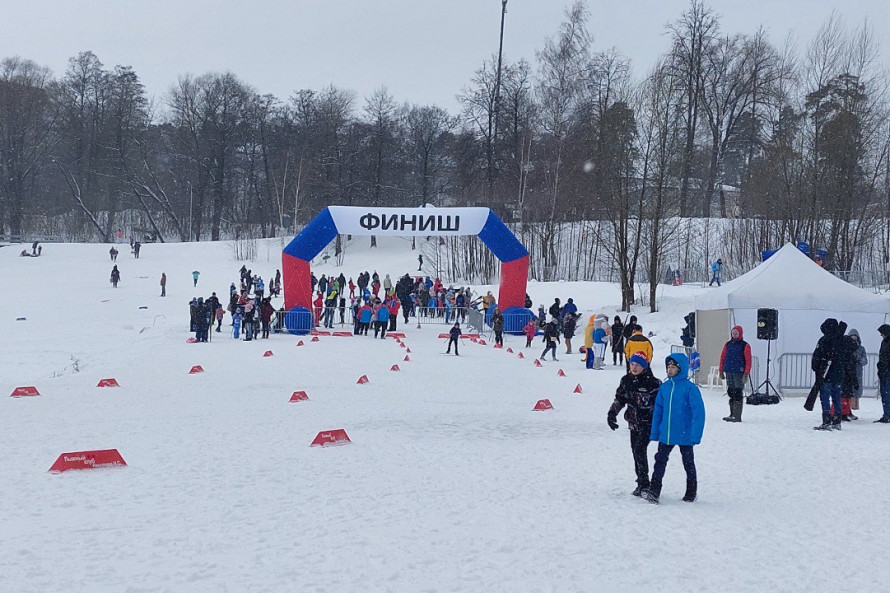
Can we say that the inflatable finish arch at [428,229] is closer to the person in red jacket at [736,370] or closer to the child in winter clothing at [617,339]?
the child in winter clothing at [617,339]

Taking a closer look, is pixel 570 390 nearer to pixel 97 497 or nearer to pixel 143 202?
pixel 97 497

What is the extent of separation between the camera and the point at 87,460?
9258 mm

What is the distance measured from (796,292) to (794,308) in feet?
1.16

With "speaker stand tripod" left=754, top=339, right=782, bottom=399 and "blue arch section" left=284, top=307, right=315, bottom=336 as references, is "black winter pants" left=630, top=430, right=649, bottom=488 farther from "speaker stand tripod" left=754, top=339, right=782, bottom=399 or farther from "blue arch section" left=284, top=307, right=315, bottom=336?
"blue arch section" left=284, top=307, right=315, bottom=336

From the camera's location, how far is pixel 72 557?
6105mm

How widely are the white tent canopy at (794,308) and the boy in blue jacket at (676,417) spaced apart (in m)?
10.8

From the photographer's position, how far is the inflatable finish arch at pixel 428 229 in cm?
3112

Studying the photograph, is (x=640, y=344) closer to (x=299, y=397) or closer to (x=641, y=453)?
(x=299, y=397)

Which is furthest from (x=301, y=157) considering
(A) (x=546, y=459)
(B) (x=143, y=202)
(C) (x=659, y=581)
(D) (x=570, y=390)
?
(C) (x=659, y=581)

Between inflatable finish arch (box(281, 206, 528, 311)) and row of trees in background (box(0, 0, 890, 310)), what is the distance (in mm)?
4198

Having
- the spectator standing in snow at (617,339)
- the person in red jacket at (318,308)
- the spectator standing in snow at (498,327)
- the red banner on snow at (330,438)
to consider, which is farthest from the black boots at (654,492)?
the person in red jacket at (318,308)

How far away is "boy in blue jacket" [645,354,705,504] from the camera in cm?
790

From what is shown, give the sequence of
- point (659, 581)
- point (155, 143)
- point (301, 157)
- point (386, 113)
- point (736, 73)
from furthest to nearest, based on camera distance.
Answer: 1. point (155, 143)
2. point (386, 113)
3. point (301, 157)
4. point (736, 73)
5. point (659, 581)

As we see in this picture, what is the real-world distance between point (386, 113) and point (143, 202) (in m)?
20.6
